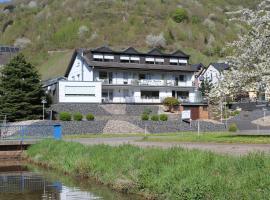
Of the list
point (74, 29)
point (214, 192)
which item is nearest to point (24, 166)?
point (214, 192)

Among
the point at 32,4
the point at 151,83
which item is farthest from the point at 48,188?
the point at 32,4

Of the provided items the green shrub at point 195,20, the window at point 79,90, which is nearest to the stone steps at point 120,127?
the window at point 79,90

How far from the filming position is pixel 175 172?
1234 centimetres

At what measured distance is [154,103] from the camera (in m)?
61.4

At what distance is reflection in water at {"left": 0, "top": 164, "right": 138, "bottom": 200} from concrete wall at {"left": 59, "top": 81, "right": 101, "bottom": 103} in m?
36.5

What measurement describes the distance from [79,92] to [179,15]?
90.5 m

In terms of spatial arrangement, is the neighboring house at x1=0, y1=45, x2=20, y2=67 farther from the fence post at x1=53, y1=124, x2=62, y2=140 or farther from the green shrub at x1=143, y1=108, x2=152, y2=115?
the fence post at x1=53, y1=124, x2=62, y2=140

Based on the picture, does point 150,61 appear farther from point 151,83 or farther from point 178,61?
point 178,61

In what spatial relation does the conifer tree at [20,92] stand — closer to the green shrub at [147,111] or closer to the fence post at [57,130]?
the green shrub at [147,111]

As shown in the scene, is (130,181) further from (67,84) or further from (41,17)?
(41,17)

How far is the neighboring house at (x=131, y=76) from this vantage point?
62031mm

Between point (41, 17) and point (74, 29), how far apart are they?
23.8 m

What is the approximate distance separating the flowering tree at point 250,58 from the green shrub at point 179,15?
114m

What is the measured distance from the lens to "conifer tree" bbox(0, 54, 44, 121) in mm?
45719
